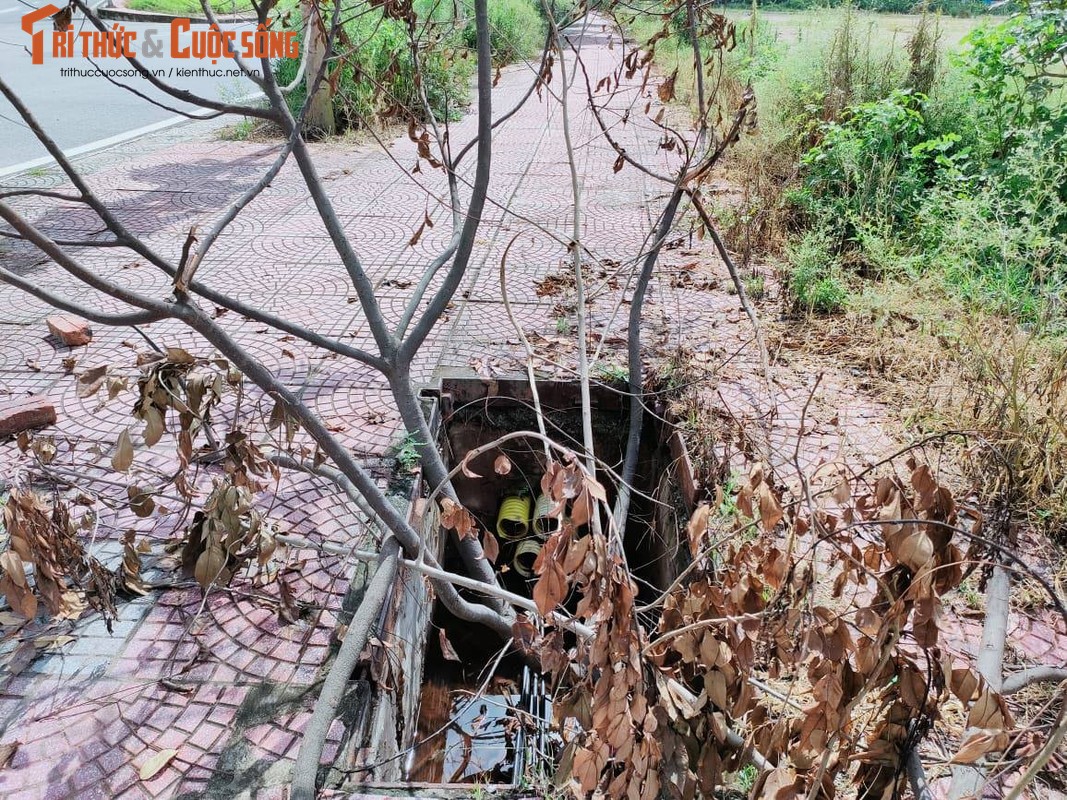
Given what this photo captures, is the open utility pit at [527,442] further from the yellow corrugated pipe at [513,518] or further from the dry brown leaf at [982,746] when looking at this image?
the dry brown leaf at [982,746]

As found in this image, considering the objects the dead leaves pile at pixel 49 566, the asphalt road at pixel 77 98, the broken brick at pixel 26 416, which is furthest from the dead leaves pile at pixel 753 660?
the asphalt road at pixel 77 98

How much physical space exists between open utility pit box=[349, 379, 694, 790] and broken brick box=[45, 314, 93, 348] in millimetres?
2117

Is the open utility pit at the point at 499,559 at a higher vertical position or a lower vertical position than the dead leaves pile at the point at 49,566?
lower

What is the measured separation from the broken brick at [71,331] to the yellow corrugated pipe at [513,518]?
253 cm

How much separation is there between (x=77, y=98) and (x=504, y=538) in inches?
399

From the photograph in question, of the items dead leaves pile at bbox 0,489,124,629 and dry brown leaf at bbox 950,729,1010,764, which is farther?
dead leaves pile at bbox 0,489,124,629

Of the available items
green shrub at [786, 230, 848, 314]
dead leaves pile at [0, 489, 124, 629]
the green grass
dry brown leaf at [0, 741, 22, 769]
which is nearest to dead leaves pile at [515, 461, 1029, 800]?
dead leaves pile at [0, 489, 124, 629]

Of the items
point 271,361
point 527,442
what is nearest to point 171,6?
point 271,361

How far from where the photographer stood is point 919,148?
5418 mm

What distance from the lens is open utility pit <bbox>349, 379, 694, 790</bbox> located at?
2.75 m

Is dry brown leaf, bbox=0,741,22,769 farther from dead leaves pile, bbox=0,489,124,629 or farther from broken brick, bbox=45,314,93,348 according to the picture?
broken brick, bbox=45,314,93,348

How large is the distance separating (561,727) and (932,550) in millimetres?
847

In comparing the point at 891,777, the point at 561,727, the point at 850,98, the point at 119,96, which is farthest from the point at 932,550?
the point at 119,96

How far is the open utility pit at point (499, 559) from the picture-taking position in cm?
275
